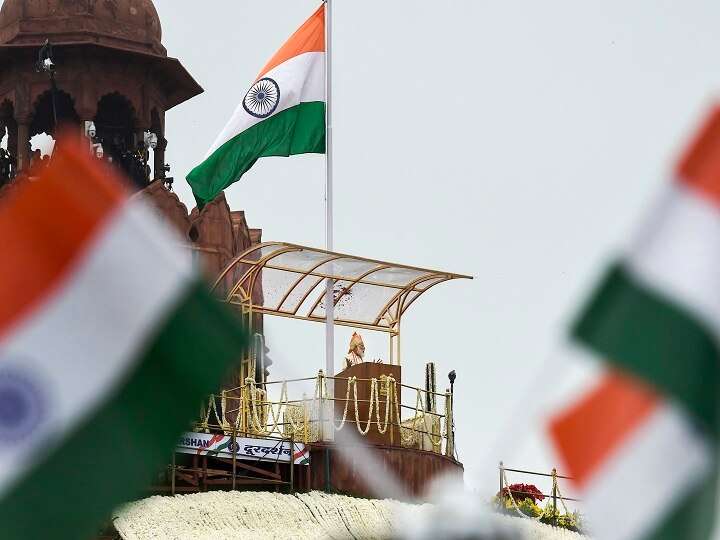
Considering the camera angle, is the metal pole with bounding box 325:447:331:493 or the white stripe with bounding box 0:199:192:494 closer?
the white stripe with bounding box 0:199:192:494

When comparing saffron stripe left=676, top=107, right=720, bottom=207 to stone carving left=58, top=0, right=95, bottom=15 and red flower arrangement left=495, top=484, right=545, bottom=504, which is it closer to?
red flower arrangement left=495, top=484, right=545, bottom=504

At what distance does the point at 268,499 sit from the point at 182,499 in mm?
1245

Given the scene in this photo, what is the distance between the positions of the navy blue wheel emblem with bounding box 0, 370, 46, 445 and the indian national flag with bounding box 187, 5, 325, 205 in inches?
853

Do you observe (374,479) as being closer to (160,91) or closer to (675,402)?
(160,91)

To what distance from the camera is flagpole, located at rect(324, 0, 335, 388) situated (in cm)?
2591

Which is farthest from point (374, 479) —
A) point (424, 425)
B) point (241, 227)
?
point (241, 227)

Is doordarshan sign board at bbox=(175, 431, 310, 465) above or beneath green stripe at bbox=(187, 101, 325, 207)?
beneath

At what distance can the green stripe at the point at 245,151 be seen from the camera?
27453 millimetres

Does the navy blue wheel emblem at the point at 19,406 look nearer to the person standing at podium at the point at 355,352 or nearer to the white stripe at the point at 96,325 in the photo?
the white stripe at the point at 96,325

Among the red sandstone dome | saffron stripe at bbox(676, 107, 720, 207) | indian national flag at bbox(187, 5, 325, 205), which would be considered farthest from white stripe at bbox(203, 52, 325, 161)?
saffron stripe at bbox(676, 107, 720, 207)

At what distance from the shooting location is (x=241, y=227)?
33.4 metres

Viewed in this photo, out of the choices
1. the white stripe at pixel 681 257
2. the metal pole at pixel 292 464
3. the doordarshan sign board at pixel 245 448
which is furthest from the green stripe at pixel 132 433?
the metal pole at pixel 292 464

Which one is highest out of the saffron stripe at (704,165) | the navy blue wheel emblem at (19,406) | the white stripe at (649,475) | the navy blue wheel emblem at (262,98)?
the navy blue wheel emblem at (262,98)

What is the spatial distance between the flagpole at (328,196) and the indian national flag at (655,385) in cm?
1964
